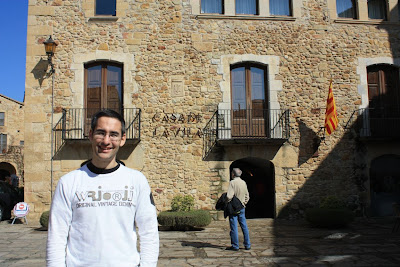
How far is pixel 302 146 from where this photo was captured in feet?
38.8

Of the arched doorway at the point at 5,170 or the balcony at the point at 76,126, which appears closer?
the balcony at the point at 76,126

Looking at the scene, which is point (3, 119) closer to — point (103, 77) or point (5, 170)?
point (5, 170)

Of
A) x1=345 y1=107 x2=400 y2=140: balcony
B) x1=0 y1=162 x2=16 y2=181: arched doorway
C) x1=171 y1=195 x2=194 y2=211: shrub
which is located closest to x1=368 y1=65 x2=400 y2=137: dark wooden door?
x1=345 y1=107 x2=400 y2=140: balcony

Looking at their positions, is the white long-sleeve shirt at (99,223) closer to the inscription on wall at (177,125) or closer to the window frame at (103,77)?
the inscription on wall at (177,125)

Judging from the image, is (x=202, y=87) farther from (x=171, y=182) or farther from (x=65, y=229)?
(x=65, y=229)

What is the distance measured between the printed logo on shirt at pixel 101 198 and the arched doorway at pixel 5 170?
109 feet

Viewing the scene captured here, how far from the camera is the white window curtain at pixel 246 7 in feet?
40.5

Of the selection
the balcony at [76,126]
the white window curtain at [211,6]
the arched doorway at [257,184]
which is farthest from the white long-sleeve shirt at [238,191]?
the white window curtain at [211,6]

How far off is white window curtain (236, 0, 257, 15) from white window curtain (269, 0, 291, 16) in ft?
1.79

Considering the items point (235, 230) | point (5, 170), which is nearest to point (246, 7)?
point (235, 230)

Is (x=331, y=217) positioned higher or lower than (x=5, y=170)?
lower

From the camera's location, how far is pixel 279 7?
12.5m

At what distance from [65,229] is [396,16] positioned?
13.7m

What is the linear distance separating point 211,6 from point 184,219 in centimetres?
706
